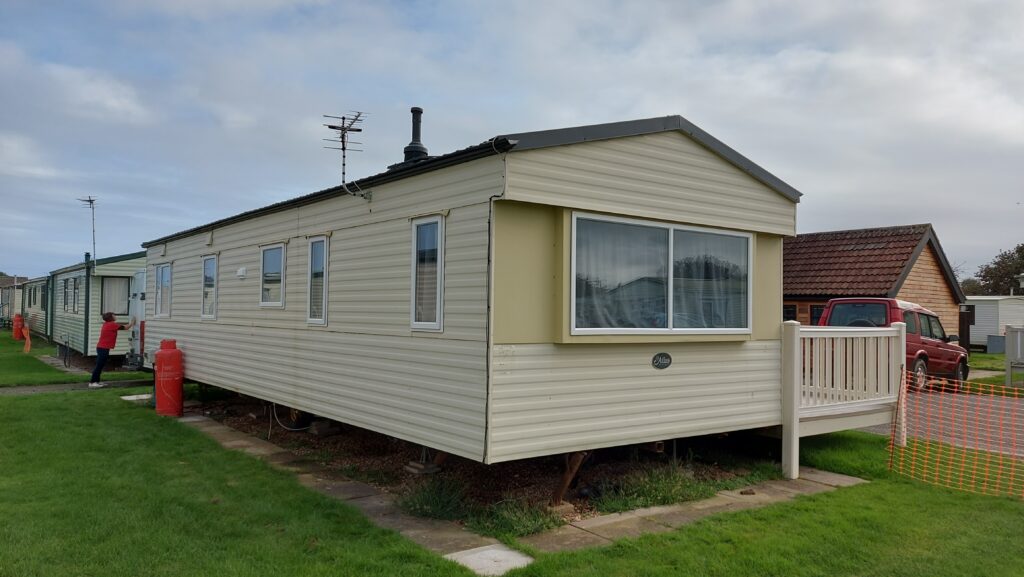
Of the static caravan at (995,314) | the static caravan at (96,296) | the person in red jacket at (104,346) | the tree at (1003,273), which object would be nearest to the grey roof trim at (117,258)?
the static caravan at (96,296)

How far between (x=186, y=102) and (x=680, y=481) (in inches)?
520

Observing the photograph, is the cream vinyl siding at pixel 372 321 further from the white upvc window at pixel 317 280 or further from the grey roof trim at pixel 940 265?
the grey roof trim at pixel 940 265

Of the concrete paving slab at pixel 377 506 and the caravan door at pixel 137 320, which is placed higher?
the caravan door at pixel 137 320

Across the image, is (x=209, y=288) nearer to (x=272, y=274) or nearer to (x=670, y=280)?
(x=272, y=274)

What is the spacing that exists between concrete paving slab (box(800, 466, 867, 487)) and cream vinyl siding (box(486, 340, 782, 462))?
64cm

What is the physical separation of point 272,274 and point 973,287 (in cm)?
5299

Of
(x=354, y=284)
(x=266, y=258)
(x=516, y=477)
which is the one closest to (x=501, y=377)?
(x=516, y=477)

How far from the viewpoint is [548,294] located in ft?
19.1

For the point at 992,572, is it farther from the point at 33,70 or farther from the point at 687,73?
the point at 33,70

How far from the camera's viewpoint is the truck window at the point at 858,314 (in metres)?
13.5

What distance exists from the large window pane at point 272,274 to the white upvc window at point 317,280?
849mm

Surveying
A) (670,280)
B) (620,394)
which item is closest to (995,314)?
(670,280)

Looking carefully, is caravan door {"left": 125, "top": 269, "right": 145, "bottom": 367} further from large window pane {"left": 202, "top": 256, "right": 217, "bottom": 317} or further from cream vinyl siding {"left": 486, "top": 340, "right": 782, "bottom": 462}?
cream vinyl siding {"left": 486, "top": 340, "right": 782, "bottom": 462}

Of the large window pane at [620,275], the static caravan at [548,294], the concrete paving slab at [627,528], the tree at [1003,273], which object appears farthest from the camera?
the tree at [1003,273]
